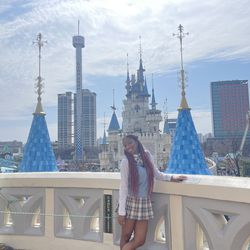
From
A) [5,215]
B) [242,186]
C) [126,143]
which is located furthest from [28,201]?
[242,186]

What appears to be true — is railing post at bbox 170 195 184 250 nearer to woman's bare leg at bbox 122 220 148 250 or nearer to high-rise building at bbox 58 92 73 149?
woman's bare leg at bbox 122 220 148 250

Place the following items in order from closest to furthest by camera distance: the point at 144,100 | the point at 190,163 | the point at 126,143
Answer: the point at 126,143 < the point at 190,163 < the point at 144,100

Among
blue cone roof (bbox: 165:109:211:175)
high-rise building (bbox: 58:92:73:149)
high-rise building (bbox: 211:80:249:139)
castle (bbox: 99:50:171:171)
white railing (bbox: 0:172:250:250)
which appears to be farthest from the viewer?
high-rise building (bbox: 58:92:73:149)

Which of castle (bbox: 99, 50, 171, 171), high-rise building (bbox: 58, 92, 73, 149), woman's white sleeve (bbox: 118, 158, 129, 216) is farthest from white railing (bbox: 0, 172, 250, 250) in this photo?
high-rise building (bbox: 58, 92, 73, 149)

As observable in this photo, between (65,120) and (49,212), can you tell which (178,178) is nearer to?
(49,212)

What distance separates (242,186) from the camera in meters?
2.74

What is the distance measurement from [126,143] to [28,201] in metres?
1.56

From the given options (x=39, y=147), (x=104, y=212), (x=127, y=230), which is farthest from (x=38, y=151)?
(x=127, y=230)

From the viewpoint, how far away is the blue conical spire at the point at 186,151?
471 inches

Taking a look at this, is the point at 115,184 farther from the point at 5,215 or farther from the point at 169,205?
the point at 5,215

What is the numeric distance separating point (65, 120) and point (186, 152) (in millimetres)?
89689

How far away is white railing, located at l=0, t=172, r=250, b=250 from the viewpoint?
9.32ft

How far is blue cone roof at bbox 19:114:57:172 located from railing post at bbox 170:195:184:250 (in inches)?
400

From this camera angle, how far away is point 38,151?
13227 mm
